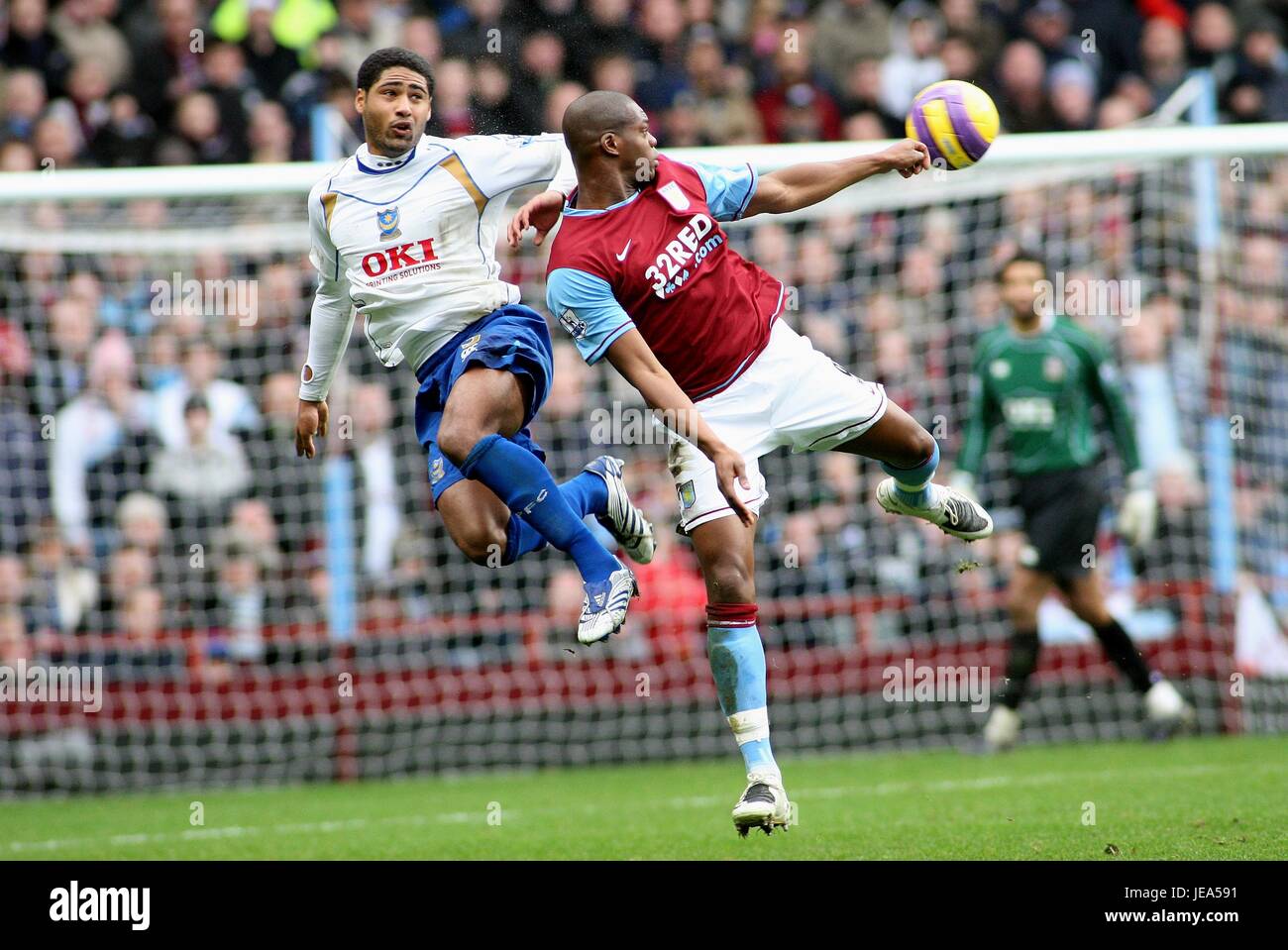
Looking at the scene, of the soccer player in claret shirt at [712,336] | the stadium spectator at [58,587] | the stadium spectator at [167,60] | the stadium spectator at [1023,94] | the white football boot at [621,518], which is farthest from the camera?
the stadium spectator at [167,60]

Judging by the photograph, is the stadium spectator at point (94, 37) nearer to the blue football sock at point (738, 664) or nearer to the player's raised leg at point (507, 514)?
the player's raised leg at point (507, 514)

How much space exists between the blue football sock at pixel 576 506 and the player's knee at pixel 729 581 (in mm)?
745

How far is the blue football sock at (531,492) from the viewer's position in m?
6.44

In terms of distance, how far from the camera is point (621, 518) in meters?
7.10

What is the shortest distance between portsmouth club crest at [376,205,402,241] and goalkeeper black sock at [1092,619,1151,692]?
511cm

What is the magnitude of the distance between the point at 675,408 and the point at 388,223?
157 centimetres

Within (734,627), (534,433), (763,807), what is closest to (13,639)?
(534,433)

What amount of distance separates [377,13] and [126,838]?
7.80 m

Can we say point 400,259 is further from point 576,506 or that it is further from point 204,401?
point 204,401

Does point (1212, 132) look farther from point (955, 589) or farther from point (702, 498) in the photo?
point (702, 498)

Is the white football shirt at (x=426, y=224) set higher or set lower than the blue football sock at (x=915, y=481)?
higher

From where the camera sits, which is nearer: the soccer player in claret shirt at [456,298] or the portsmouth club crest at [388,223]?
the soccer player in claret shirt at [456,298]

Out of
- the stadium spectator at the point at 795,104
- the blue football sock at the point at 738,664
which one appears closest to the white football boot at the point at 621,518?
the blue football sock at the point at 738,664
